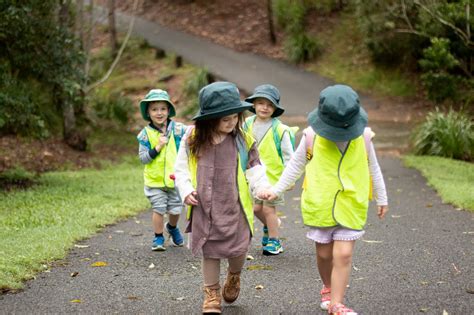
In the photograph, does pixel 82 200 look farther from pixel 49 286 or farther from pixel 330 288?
pixel 330 288

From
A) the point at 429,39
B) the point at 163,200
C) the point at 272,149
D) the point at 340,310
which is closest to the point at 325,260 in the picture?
the point at 340,310

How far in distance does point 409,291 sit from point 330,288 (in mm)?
785

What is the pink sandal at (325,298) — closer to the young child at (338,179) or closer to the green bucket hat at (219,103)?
the young child at (338,179)

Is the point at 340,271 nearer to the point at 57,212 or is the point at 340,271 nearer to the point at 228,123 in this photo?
the point at 228,123

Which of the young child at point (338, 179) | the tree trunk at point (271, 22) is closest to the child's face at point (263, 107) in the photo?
the young child at point (338, 179)

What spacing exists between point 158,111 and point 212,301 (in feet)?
9.44

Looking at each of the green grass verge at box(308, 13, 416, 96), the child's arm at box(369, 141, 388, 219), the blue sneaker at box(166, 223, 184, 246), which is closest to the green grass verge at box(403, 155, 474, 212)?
the blue sneaker at box(166, 223, 184, 246)

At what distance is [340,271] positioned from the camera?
5.12m

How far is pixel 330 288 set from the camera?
5.51 meters

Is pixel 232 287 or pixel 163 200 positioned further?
pixel 163 200

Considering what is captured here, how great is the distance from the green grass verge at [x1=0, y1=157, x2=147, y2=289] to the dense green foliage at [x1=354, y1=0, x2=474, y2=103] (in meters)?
7.51

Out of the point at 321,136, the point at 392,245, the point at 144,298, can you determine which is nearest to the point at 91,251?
the point at 144,298

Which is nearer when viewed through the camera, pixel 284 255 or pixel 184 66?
pixel 284 255

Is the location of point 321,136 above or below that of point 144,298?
above
